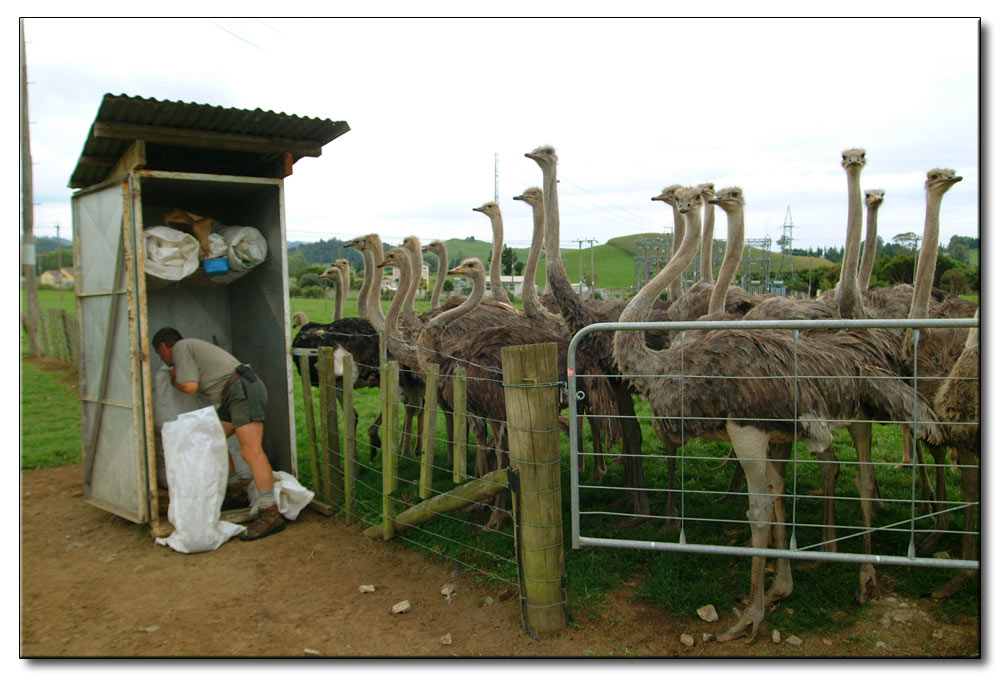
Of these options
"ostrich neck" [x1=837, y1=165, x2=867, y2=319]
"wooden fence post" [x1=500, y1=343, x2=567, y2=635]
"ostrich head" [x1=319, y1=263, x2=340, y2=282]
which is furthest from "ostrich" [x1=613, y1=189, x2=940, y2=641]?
"ostrich head" [x1=319, y1=263, x2=340, y2=282]

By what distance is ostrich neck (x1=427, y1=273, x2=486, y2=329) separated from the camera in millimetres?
7258

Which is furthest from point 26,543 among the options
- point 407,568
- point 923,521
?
point 923,521

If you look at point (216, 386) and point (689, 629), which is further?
point (216, 386)

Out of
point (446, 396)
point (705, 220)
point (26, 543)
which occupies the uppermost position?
point (705, 220)

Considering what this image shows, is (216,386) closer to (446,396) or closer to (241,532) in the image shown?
(241,532)

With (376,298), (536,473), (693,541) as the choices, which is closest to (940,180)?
(693,541)

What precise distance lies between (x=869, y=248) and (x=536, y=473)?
14.1ft

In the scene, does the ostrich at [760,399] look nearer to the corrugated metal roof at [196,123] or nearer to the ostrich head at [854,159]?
the ostrich head at [854,159]

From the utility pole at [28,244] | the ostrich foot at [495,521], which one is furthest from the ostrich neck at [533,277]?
the utility pole at [28,244]

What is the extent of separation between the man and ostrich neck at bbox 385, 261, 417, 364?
4.75ft

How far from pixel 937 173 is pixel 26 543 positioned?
7.69 meters

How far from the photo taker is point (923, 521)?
5383 millimetres

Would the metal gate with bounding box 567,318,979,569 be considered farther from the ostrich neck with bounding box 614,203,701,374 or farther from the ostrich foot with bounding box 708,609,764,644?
the ostrich foot with bounding box 708,609,764,644

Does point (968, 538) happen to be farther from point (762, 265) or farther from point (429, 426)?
point (762, 265)
